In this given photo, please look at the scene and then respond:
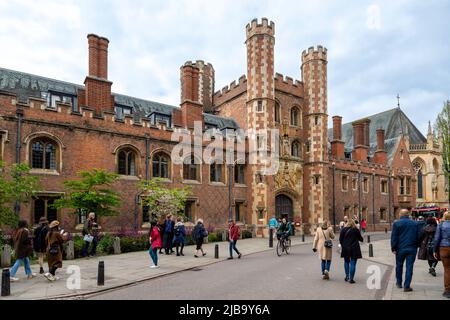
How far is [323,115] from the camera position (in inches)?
1219

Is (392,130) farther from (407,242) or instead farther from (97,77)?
(407,242)

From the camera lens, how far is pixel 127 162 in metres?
21.8

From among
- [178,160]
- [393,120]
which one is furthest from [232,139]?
[393,120]

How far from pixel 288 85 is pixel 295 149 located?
5.55 metres

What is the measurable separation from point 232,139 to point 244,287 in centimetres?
1814

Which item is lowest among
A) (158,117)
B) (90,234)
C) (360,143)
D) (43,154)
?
(90,234)

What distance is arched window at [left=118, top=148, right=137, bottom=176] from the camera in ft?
70.8

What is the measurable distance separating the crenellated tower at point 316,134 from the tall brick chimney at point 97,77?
57.4 ft

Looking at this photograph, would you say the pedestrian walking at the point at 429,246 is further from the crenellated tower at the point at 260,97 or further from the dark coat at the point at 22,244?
the crenellated tower at the point at 260,97

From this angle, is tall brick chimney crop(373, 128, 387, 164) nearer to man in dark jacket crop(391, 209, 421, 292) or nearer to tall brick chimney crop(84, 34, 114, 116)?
tall brick chimney crop(84, 34, 114, 116)

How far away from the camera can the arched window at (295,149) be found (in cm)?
3061

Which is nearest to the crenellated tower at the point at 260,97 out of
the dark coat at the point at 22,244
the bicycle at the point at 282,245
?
the bicycle at the point at 282,245

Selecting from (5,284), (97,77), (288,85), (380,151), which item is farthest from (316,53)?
(5,284)

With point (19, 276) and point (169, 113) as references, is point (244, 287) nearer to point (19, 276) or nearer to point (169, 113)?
point (19, 276)
